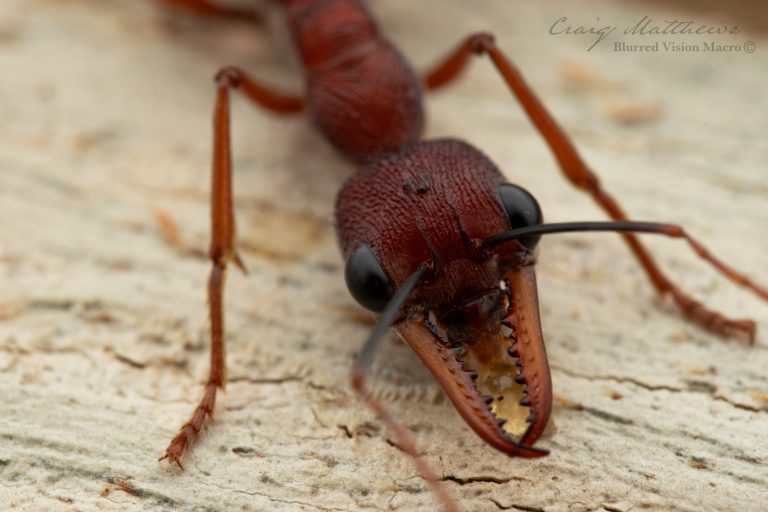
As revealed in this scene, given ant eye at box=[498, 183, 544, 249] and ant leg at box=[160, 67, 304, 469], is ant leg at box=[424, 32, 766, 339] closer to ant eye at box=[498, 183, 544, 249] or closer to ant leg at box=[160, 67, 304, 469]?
ant eye at box=[498, 183, 544, 249]

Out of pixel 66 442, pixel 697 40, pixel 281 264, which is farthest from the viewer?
pixel 697 40

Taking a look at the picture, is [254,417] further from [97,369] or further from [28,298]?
[28,298]

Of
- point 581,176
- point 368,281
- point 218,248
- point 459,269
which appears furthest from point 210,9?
point 459,269

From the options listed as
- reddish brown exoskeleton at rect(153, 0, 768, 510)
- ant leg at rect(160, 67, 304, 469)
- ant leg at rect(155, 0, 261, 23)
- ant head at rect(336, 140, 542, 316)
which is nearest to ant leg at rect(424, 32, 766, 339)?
reddish brown exoskeleton at rect(153, 0, 768, 510)

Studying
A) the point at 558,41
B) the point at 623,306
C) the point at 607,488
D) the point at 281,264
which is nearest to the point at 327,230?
the point at 281,264

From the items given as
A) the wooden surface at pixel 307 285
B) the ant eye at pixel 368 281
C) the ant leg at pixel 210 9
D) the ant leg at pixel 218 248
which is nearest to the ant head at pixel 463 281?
the ant eye at pixel 368 281

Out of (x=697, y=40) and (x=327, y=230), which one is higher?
(x=697, y=40)

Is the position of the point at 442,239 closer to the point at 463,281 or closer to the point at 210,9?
the point at 463,281
